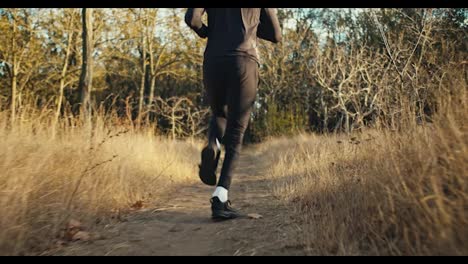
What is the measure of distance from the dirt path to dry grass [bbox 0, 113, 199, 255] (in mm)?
287

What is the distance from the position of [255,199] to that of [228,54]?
181 centimetres

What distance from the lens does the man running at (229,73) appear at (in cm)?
293

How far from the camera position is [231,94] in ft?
9.88

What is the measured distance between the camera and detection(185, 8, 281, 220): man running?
9.62 feet

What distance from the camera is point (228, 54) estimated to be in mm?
2924

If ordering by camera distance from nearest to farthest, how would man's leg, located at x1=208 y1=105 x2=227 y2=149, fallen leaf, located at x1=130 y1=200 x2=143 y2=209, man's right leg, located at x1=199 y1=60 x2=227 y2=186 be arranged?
1. man's right leg, located at x1=199 y1=60 x2=227 y2=186
2. man's leg, located at x1=208 y1=105 x2=227 y2=149
3. fallen leaf, located at x1=130 y1=200 x2=143 y2=209

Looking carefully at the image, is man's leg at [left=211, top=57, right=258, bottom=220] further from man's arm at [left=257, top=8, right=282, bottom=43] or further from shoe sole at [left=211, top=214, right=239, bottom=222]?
man's arm at [left=257, top=8, right=282, bottom=43]

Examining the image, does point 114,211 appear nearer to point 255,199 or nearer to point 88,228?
point 88,228

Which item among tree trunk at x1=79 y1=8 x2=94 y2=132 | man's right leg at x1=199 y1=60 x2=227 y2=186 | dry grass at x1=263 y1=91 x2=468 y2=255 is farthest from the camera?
tree trunk at x1=79 y1=8 x2=94 y2=132

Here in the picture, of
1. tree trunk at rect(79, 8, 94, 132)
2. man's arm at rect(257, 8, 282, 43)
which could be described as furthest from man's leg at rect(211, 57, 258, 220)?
tree trunk at rect(79, 8, 94, 132)

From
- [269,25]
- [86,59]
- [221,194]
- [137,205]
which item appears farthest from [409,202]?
[86,59]

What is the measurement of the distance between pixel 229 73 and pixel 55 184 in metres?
1.83

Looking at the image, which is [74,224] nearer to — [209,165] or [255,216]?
[209,165]
